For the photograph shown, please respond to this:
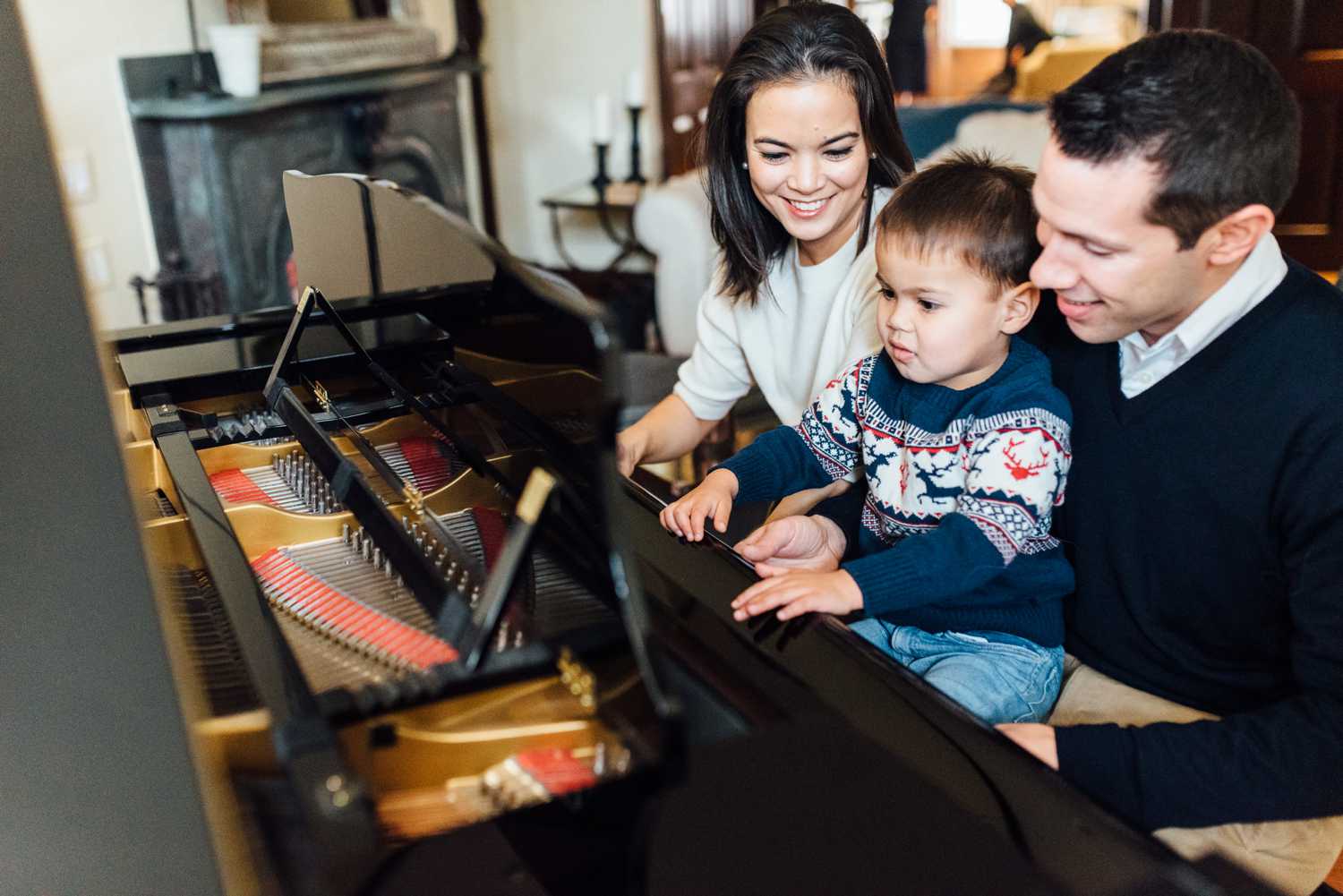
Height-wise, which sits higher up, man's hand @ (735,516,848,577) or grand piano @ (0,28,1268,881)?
grand piano @ (0,28,1268,881)

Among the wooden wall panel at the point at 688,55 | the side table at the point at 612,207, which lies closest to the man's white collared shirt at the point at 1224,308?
the side table at the point at 612,207

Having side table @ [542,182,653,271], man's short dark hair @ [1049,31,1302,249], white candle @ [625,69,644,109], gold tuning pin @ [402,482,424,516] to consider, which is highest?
man's short dark hair @ [1049,31,1302,249]

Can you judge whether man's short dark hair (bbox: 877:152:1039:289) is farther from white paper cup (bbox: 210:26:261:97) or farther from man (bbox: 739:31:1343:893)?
white paper cup (bbox: 210:26:261:97)

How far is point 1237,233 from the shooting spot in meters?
1.00

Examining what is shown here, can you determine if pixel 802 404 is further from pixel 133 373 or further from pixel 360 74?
pixel 360 74

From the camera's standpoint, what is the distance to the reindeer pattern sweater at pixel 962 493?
44.5 inches

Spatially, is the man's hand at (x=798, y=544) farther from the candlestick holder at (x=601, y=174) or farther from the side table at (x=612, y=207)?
the candlestick holder at (x=601, y=174)

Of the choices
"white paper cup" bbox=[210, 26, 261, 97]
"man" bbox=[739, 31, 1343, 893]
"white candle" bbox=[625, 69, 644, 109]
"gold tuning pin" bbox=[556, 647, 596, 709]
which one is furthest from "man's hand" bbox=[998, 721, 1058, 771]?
"white candle" bbox=[625, 69, 644, 109]

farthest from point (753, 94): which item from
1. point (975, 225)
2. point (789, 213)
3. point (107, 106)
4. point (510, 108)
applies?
point (510, 108)

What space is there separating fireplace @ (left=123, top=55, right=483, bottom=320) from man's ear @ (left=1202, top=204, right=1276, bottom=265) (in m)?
2.58

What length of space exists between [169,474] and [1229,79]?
1.11 m

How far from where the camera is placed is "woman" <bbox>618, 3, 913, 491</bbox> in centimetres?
147

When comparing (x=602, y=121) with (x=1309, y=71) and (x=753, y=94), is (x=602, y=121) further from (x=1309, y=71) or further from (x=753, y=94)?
(x=753, y=94)

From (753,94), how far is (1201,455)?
75cm
